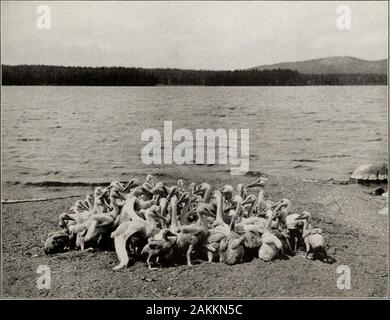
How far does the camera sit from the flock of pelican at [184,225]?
167 inches

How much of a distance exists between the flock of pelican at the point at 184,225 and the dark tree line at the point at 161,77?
873 mm

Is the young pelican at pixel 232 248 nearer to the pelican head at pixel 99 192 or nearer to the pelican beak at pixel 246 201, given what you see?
the pelican beak at pixel 246 201

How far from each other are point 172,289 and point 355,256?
61.8 inches

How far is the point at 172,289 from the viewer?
4.24m

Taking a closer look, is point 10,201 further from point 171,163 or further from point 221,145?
point 221,145

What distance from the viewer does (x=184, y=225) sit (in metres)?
4.29

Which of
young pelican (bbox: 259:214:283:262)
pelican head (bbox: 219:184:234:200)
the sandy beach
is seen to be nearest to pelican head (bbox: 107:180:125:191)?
the sandy beach

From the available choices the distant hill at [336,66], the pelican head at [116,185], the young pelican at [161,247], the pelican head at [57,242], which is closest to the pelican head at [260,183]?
the young pelican at [161,247]

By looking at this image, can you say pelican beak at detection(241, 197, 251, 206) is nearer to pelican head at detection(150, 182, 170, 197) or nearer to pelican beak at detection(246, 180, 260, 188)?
pelican beak at detection(246, 180, 260, 188)

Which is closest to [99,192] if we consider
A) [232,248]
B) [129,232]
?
[129,232]

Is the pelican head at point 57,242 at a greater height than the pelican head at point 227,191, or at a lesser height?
lesser

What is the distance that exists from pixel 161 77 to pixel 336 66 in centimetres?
151

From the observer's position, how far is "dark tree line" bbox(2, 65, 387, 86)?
439cm

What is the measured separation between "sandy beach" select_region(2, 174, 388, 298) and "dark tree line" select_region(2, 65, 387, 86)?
849mm
